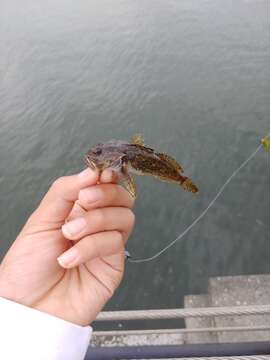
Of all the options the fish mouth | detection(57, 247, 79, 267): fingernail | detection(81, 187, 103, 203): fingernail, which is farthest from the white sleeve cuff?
the fish mouth

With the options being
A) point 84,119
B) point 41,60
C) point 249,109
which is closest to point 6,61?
point 41,60

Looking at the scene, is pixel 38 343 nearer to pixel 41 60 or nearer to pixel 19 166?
pixel 19 166

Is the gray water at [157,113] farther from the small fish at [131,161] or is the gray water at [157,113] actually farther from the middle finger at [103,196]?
the middle finger at [103,196]

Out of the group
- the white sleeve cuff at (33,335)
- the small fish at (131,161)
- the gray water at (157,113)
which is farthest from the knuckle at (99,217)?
the gray water at (157,113)

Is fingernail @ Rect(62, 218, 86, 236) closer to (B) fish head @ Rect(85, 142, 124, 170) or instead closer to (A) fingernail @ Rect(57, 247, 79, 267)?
(A) fingernail @ Rect(57, 247, 79, 267)

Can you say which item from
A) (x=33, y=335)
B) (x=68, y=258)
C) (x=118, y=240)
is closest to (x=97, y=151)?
(x=118, y=240)

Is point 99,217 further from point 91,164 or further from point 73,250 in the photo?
point 91,164
